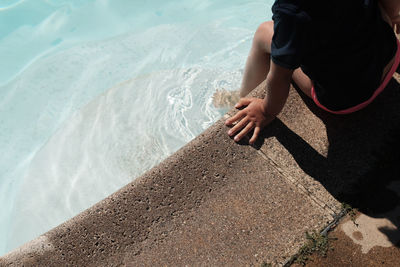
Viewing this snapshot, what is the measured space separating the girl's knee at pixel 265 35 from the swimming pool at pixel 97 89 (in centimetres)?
181

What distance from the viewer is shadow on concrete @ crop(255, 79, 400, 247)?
6.72 ft

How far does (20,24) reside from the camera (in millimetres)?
6438

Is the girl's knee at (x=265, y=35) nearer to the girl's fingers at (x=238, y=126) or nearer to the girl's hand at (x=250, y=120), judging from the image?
the girl's hand at (x=250, y=120)

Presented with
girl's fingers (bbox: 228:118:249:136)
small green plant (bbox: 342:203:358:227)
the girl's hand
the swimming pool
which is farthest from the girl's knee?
the swimming pool

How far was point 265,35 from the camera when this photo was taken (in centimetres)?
241

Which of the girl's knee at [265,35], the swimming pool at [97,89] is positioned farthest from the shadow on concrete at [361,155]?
the swimming pool at [97,89]


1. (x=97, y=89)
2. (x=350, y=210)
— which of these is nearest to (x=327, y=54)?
(x=350, y=210)

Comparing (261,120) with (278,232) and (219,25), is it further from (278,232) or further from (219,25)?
(219,25)

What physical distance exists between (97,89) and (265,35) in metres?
3.32

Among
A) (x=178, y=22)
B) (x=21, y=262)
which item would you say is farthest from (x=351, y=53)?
(x=178, y=22)

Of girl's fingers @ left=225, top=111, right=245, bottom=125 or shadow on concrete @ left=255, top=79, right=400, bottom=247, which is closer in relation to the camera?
shadow on concrete @ left=255, top=79, right=400, bottom=247

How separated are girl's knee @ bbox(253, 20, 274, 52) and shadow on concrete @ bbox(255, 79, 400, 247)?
45cm

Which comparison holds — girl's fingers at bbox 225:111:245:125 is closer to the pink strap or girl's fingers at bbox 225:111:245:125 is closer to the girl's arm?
the pink strap

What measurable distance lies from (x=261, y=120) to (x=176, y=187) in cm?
68
